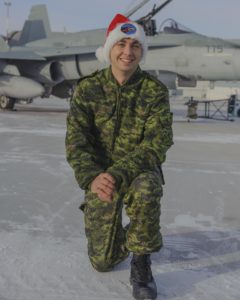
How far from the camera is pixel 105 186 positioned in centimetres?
212

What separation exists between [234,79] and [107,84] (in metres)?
9.37

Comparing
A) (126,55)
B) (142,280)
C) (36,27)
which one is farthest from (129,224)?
(36,27)

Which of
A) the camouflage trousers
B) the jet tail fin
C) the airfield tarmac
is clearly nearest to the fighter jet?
the jet tail fin

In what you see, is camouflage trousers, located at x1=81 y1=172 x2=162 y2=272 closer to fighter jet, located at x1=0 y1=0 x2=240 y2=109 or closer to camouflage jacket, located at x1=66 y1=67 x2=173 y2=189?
camouflage jacket, located at x1=66 y1=67 x2=173 y2=189

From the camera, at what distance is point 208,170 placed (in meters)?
5.26

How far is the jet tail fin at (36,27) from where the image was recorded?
1682cm

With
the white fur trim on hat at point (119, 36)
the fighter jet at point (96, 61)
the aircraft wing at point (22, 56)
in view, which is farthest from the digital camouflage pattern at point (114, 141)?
the aircraft wing at point (22, 56)

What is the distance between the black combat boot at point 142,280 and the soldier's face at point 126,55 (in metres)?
1.01

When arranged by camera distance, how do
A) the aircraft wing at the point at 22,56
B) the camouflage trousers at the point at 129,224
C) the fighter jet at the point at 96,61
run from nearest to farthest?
the camouflage trousers at the point at 129,224 < the fighter jet at the point at 96,61 < the aircraft wing at the point at 22,56

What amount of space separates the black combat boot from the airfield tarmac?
6 centimetres

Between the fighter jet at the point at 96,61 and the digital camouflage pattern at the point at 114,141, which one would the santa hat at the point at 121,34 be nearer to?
the digital camouflage pattern at the point at 114,141

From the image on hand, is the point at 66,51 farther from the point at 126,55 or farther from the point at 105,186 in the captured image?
the point at 105,186

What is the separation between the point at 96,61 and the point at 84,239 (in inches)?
408

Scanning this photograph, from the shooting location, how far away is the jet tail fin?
662 inches
